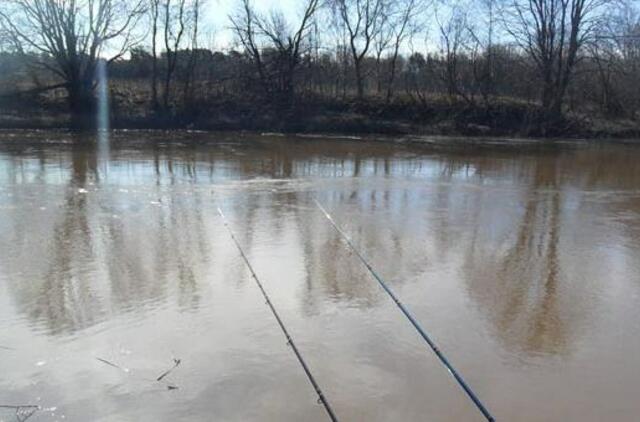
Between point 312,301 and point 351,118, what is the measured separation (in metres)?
24.5

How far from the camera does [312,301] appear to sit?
5.69m

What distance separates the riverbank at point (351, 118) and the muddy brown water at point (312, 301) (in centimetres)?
1677

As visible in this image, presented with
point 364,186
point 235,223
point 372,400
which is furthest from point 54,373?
point 364,186

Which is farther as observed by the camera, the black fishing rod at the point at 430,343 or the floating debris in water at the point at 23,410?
the black fishing rod at the point at 430,343

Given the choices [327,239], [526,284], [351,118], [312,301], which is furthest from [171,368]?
[351,118]

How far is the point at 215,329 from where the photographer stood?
4.99 m

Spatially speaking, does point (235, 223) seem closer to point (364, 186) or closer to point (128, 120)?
point (364, 186)

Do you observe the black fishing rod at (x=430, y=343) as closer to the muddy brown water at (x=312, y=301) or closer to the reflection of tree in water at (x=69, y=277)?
the muddy brown water at (x=312, y=301)

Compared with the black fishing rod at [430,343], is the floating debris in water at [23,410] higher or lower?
lower

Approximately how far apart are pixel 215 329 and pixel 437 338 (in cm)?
173

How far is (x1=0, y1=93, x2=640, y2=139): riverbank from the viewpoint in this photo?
94.1ft

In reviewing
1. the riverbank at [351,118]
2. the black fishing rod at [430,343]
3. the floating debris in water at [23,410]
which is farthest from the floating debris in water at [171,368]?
the riverbank at [351,118]

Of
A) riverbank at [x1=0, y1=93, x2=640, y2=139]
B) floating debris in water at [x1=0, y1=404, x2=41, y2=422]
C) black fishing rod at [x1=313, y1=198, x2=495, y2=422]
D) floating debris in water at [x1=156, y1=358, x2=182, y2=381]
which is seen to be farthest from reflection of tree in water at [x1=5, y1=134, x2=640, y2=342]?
riverbank at [x1=0, y1=93, x2=640, y2=139]

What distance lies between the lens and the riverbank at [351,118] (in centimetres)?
2867
